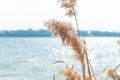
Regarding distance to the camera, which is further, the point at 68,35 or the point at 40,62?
the point at 40,62

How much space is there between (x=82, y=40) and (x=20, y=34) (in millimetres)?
171691

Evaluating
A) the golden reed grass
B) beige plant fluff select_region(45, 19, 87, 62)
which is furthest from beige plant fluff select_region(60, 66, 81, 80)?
beige plant fluff select_region(45, 19, 87, 62)

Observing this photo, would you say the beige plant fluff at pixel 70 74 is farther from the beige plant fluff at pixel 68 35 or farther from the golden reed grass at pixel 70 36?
the beige plant fluff at pixel 68 35

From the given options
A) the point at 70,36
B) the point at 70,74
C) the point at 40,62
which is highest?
the point at 70,36

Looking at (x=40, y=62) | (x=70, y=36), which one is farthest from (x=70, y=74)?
(x=40, y=62)

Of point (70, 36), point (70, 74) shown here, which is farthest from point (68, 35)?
point (70, 74)

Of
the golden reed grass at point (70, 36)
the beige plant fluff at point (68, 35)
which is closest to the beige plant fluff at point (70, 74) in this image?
the golden reed grass at point (70, 36)

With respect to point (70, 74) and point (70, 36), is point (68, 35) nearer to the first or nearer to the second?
point (70, 36)

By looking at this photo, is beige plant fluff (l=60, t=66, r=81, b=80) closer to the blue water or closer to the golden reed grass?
the golden reed grass

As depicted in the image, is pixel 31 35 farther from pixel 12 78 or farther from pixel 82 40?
pixel 82 40

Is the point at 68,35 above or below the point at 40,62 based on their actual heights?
above

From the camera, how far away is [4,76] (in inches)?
1433

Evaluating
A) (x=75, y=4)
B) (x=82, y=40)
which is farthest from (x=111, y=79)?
(x=75, y=4)

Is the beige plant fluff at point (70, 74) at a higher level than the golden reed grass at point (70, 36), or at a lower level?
lower
